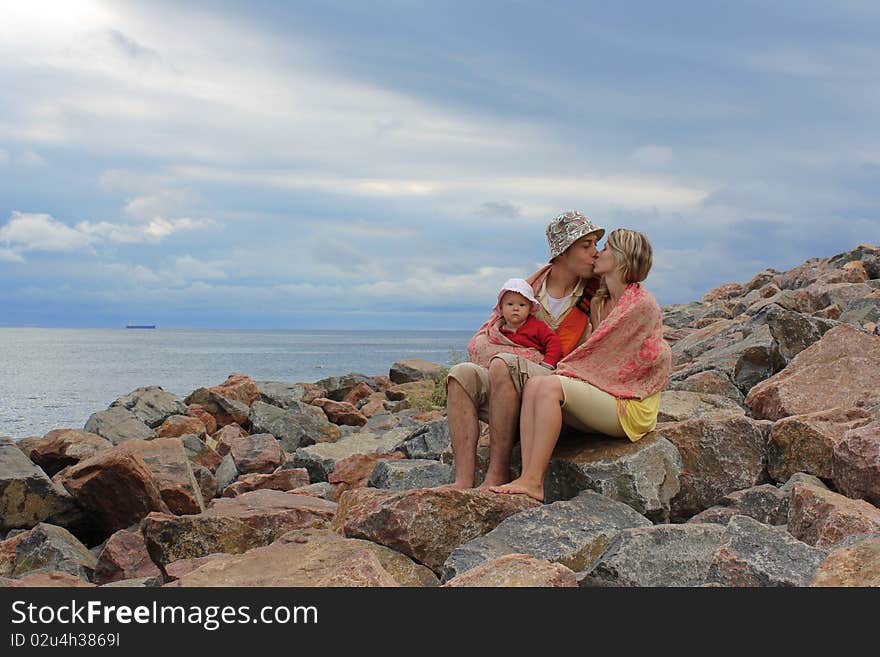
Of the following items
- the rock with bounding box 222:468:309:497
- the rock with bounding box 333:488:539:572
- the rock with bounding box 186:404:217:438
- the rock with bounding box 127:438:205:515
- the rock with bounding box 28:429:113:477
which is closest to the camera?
the rock with bounding box 333:488:539:572

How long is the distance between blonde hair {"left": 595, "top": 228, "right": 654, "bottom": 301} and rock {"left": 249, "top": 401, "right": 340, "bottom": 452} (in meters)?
9.37

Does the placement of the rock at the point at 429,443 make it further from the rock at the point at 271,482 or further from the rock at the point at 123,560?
the rock at the point at 123,560

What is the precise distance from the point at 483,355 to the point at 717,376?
3.80 metres

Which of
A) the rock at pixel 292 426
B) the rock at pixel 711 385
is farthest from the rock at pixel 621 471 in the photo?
the rock at pixel 292 426

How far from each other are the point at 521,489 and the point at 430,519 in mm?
653

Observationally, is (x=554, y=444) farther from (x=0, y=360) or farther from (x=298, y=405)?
(x=0, y=360)

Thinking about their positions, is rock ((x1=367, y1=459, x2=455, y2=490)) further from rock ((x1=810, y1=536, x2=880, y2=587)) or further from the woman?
rock ((x1=810, y1=536, x2=880, y2=587))

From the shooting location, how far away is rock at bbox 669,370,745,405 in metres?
9.59

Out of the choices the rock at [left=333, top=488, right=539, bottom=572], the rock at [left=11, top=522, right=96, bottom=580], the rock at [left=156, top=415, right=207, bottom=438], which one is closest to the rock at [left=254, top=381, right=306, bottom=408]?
the rock at [left=156, top=415, right=207, bottom=438]

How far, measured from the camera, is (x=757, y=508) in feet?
21.1

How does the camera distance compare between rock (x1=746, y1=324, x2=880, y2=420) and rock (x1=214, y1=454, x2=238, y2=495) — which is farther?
rock (x1=214, y1=454, x2=238, y2=495)

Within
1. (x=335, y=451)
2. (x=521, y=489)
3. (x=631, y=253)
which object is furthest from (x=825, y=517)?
(x=335, y=451)

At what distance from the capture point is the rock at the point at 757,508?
6.31 meters

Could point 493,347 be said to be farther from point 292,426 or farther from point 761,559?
point 292,426
